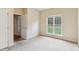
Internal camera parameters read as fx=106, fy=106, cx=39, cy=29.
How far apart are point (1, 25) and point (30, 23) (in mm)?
3418

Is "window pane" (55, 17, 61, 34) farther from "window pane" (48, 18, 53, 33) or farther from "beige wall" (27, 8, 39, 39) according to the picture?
"beige wall" (27, 8, 39, 39)

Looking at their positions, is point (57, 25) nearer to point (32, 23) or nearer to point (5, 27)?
point (32, 23)

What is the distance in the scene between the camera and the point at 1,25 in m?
4.43

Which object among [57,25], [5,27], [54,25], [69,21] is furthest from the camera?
[54,25]

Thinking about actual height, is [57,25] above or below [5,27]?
above

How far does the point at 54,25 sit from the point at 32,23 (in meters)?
1.70

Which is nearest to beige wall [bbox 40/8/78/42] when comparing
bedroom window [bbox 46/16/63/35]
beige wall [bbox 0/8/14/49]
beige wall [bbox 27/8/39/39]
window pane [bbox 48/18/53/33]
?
bedroom window [bbox 46/16/63/35]

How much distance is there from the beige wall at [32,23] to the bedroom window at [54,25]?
0.94m

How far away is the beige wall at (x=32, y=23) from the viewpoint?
7461mm

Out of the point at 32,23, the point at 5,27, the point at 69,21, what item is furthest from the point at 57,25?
the point at 5,27

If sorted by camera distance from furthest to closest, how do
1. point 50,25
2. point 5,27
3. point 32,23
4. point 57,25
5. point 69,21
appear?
point 50,25 < point 32,23 < point 57,25 < point 69,21 < point 5,27

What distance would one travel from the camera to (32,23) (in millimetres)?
8062

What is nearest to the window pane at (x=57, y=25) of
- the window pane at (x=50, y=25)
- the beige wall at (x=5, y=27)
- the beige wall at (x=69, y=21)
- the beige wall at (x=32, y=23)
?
the beige wall at (x=69, y=21)
